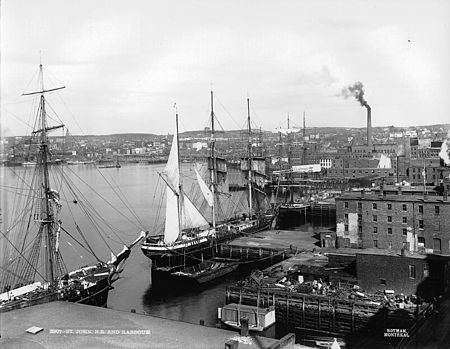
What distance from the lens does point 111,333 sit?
22.4 metres

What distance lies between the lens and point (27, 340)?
2172 centimetres

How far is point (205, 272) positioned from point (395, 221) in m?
17.8

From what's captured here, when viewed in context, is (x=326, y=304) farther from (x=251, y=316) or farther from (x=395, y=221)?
(x=395, y=221)

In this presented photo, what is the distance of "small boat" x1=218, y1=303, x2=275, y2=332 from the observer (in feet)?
103

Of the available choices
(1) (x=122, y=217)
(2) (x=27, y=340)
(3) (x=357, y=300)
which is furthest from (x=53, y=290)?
(1) (x=122, y=217)

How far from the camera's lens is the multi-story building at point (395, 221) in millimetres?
47156

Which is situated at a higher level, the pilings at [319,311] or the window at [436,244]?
the window at [436,244]

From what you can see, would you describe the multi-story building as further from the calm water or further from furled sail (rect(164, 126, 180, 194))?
furled sail (rect(164, 126, 180, 194))

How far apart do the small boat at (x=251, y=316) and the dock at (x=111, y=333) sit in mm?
8274

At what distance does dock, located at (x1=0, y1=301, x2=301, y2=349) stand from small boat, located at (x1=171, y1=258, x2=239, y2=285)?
23497 millimetres

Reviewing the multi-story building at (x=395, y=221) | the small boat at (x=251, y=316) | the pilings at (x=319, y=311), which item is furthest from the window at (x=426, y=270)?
the small boat at (x=251, y=316)

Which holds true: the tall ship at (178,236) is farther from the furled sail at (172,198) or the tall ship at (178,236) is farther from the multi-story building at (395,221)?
the multi-story building at (395,221)

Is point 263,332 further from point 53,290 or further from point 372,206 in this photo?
point 372,206

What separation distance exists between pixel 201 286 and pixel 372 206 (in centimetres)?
1735
